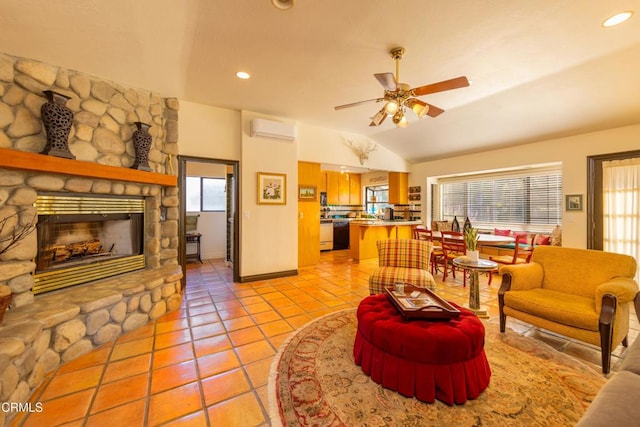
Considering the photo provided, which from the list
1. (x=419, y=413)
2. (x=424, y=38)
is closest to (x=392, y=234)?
(x=424, y=38)

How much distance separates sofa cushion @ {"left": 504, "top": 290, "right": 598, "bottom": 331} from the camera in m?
2.02

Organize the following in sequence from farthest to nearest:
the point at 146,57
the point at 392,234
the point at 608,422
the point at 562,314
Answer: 1. the point at 392,234
2. the point at 146,57
3. the point at 562,314
4. the point at 608,422

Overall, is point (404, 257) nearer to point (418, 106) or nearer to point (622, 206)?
point (418, 106)

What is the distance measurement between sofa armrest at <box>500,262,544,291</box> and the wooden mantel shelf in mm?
3992

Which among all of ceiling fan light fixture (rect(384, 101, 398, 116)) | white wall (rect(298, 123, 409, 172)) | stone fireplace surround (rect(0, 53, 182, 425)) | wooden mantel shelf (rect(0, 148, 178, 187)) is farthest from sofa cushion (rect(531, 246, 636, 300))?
wooden mantel shelf (rect(0, 148, 178, 187))

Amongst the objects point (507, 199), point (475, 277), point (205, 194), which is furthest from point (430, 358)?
point (205, 194)

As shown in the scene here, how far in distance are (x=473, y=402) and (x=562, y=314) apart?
1191 mm

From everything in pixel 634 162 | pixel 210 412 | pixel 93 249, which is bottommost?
pixel 210 412

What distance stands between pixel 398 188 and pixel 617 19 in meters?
4.77

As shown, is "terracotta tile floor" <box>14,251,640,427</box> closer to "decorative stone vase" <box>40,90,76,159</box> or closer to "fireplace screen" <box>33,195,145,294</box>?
"fireplace screen" <box>33,195,145,294</box>

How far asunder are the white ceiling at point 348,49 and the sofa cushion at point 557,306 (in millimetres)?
2417

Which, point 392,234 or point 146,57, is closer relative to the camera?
point 146,57

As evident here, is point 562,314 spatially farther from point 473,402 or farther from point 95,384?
point 95,384

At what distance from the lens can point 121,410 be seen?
61.9 inches
